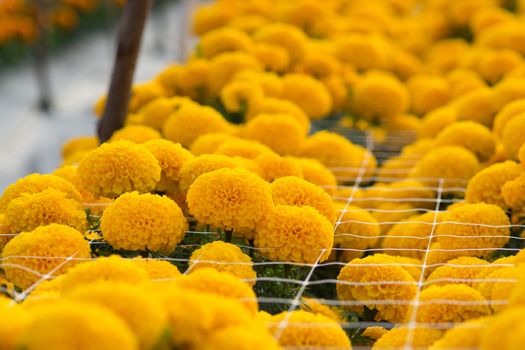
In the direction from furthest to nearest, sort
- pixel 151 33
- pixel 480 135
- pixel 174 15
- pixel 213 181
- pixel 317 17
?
pixel 174 15, pixel 151 33, pixel 317 17, pixel 480 135, pixel 213 181

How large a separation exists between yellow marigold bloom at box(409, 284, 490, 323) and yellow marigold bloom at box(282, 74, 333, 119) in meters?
1.88

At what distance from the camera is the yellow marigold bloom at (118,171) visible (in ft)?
6.68

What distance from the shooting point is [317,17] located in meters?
4.82

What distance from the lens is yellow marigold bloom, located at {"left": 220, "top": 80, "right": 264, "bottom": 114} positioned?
3.23m

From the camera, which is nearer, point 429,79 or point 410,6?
point 429,79

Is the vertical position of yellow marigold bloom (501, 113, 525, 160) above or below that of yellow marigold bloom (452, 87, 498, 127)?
above

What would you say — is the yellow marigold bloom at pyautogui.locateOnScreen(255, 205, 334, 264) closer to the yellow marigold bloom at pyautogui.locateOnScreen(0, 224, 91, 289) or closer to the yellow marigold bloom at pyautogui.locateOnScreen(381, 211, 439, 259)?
the yellow marigold bloom at pyautogui.locateOnScreen(0, 224, 91, 289)

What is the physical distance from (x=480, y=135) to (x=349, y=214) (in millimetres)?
652

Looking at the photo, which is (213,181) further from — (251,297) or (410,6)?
(410,6)

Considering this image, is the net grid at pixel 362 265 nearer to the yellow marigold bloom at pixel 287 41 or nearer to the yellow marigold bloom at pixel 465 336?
the yellow marigold bloom at pixel 465 336

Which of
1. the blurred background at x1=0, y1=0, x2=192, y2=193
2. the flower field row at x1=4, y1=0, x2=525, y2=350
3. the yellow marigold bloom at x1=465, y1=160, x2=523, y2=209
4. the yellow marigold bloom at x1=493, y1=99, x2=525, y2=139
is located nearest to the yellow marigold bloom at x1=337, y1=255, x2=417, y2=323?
the flower field row at x1=4, y1=0, x2=525, y2=350

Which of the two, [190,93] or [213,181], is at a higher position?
[213,181]

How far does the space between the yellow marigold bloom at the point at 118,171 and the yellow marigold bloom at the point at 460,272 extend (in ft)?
2.18

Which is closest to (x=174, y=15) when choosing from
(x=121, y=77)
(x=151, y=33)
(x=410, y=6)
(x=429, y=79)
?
(x=151, y=33)
